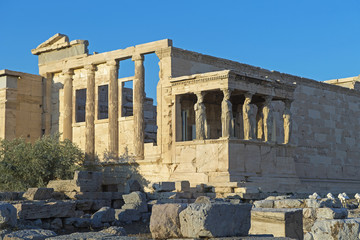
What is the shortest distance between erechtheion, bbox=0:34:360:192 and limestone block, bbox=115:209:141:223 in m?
3.71

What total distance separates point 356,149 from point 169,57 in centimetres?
1047

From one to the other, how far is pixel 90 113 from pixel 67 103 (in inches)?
53.6

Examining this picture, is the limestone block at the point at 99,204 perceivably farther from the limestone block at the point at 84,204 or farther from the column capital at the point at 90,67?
the column capital at the point at 90,67

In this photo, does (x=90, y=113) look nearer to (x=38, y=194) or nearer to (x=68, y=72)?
(x=68, y=72)

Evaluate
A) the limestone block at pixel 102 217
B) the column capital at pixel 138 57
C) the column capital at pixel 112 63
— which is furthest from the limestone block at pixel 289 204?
the column capital at pixel 112 63

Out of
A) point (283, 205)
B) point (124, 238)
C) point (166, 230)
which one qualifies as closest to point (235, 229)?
point (166, 230)

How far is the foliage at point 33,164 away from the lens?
18.4m

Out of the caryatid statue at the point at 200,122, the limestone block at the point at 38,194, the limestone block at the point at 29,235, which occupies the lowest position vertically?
the limestone block at the point at 29,235

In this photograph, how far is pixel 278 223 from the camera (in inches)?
308

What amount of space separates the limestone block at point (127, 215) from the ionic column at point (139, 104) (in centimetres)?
726

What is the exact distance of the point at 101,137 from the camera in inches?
856

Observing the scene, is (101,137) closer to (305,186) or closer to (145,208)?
(305,186)

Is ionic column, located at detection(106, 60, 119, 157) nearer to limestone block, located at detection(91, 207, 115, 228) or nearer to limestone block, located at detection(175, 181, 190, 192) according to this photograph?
limestone block, located at detection(175, 181, 190, 192)

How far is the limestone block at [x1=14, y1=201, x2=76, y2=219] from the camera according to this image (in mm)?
11312
